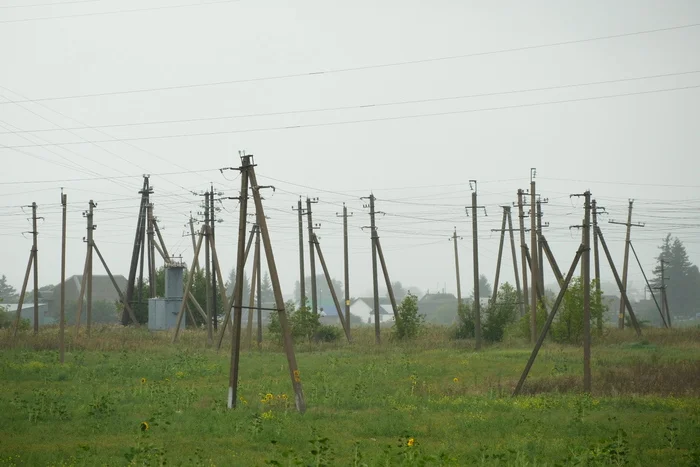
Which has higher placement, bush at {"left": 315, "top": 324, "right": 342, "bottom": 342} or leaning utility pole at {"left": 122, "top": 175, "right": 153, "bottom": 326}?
leaning utility pole at {"left": 122, "top": 175, "right": 153, "bottom": 326}

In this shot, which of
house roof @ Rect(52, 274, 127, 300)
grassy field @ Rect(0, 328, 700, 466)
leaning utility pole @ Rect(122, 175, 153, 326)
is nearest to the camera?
grassy field @ Rect(0, 328, 700, 466)

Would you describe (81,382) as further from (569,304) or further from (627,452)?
(569,304)

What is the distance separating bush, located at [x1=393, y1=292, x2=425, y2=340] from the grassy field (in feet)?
32.9

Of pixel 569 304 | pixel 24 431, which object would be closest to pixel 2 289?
pixel 569 304

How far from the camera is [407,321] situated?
4772 cm

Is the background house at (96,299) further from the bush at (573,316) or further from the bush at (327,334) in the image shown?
the bush at (573,316)

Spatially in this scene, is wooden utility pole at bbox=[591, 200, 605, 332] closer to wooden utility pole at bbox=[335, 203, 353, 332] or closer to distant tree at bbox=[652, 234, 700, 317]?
wooden utility pole at bbox=[335, 203, 353, 332]

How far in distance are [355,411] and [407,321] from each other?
27.2 metres

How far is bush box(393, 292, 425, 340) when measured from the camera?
4753cm

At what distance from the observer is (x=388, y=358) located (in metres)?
35.9

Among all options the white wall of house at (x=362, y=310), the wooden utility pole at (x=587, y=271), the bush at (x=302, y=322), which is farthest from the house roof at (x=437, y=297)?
the wooden utility pole at (x=587, y=271)

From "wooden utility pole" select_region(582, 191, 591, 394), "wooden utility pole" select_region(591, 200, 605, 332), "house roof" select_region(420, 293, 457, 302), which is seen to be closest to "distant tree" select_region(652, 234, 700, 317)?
"house roof" select_region(420, 293, 457, 302)

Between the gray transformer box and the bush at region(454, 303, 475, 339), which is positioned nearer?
the bush at region(454, 303, 475, 339)

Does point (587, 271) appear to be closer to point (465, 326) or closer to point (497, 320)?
point (497, 320)
